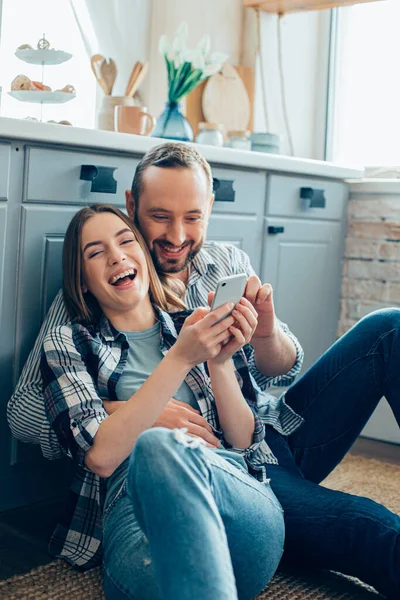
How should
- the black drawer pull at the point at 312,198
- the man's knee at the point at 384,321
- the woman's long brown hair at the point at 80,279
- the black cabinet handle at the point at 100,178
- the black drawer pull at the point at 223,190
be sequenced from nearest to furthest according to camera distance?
the woman's long brown hair at the point at 80,279, the man's knee at the point at 384,321, the black cabinet handle at the point at 100,178, the black drawer pull at the point at 223,190, the black drawer pull at the point at 312,198

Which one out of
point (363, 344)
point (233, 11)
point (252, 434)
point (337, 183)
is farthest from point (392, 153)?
point (252, 434)

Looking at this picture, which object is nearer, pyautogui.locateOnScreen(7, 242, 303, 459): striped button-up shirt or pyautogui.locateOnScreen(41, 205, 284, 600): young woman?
pyautogui.locateOnScreen(41, 205, 284, 600): young woman

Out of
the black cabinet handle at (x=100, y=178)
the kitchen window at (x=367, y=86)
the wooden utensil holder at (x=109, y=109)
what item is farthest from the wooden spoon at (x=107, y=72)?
the kitchen window at (x=367, y=86)

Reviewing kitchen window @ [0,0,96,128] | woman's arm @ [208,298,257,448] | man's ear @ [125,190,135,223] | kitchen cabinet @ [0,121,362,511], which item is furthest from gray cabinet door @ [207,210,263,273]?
woman's arm @ [208,298,257,448]

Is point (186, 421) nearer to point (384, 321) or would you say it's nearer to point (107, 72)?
point (384, 321)

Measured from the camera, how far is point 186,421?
140 centimetres

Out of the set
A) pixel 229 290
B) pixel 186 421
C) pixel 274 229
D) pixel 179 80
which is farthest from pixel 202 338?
pixel 179 80

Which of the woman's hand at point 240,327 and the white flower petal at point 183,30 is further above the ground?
the white flower petal at point 183,30

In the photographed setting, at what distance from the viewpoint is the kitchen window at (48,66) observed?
7.69 ft

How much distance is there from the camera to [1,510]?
174 cm

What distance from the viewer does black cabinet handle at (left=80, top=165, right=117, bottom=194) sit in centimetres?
174

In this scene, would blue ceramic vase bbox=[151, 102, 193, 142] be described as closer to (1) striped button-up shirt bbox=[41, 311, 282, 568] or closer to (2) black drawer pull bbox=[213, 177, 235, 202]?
(2) black drawer pull bbox=[213, 177, 235, 202]

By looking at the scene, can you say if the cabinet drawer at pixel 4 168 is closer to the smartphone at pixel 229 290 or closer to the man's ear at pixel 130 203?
the man's ear at pixel 130 203

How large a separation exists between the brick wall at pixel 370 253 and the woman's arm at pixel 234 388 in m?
1.30
